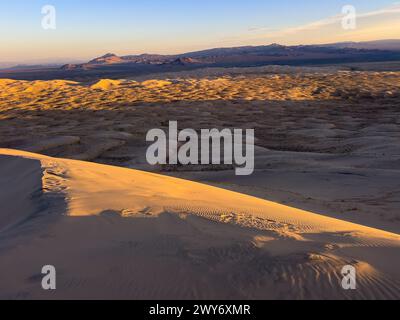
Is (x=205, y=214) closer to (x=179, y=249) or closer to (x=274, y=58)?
(x=179, y=249)

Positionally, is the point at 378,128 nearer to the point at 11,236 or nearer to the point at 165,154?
the point at 165,154

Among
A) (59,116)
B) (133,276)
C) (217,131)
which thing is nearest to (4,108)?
(59,116)

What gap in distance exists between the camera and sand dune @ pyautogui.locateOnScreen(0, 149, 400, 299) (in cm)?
245

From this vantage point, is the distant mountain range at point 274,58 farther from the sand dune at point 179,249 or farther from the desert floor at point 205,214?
the sand dune at point 179,249

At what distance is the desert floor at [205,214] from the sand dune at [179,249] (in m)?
0.01

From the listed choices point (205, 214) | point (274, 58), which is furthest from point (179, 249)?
point (274, 58)

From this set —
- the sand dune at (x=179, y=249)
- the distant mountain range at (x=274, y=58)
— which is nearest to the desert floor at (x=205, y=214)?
the sand dune at (x=179, y=249)

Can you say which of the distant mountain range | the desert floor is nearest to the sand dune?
the desert floor

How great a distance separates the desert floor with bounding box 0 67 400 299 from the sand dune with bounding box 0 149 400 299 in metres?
0.01

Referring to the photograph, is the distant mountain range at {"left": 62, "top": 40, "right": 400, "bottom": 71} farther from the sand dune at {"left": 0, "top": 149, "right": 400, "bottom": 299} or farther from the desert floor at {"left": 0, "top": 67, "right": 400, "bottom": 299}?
the sand dune at {"left": 0, "top": 149, "right": 400, "bottom": 299}

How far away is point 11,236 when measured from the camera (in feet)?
11.1

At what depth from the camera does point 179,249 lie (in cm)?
296

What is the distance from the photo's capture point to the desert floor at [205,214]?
2533 mm
